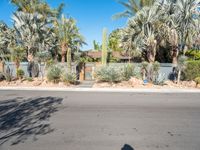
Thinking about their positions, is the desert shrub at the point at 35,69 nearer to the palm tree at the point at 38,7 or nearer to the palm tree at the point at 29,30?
the palm tree at the point at 29,30

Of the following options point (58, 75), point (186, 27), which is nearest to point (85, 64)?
point (58, 75)

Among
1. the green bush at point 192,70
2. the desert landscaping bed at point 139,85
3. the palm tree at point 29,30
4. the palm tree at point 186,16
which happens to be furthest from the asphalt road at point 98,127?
the palm tree at point 29,30

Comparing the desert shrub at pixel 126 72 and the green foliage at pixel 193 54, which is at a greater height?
the green foliage at pixel 193 54

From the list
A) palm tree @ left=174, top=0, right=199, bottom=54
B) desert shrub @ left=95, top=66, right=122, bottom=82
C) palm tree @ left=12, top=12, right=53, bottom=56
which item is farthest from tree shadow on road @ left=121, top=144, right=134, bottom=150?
palm tree @ left=12, top=12, right=53, bottom=56

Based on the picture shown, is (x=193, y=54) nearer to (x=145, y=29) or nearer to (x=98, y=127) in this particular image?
(x=145, y=29)

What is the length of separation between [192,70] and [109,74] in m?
8.01

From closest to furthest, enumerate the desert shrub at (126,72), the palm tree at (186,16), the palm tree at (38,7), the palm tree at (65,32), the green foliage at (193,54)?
the desert shrub at (126,72)
the palm tree at (186,16)
the palm tree at (65,32)
the green foliage at (193,54)
the palm tree at (38,7)

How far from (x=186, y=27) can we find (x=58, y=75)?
13475 millimetres

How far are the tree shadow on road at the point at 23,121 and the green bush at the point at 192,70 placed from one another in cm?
1473

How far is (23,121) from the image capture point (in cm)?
790

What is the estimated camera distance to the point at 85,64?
25328 millimetres

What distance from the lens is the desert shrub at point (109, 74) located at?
19.5 metres

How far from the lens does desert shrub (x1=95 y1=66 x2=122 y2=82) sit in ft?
63.9

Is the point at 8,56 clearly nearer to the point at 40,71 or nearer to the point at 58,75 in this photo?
the point at 40,71
